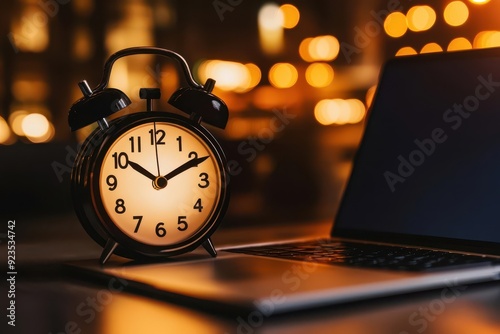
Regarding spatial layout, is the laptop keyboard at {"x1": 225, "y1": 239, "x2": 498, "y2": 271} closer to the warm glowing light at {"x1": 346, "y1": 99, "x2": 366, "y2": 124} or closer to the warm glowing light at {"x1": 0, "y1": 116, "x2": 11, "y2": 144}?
the warm glowing light at {"x1": 346, "y1": 99, "x2": 366, "y2": 124}

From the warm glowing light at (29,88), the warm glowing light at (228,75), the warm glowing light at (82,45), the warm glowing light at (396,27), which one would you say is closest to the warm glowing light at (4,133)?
the warm glowing light at (29,88)

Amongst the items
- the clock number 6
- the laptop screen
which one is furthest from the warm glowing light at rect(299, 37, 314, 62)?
the clock number 6

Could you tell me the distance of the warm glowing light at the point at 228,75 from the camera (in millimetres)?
3242

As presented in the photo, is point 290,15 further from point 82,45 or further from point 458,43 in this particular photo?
point 82,45

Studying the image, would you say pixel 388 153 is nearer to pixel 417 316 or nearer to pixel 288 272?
pixel 288 272

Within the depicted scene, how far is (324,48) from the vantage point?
2.75 m

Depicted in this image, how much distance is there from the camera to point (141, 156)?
104 cm

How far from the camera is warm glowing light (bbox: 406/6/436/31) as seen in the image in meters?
2.46

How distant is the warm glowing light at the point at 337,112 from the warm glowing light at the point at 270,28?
0.99ft

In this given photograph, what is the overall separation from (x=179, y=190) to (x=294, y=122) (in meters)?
1.51

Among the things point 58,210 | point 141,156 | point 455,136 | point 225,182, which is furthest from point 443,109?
point 58,210

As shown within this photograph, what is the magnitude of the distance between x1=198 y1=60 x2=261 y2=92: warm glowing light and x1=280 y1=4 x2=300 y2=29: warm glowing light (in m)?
0.43

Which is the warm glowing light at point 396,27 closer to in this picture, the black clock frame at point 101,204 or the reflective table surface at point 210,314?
the black clock frame at point 101,204

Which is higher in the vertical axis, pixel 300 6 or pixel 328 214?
pixel 300 6
